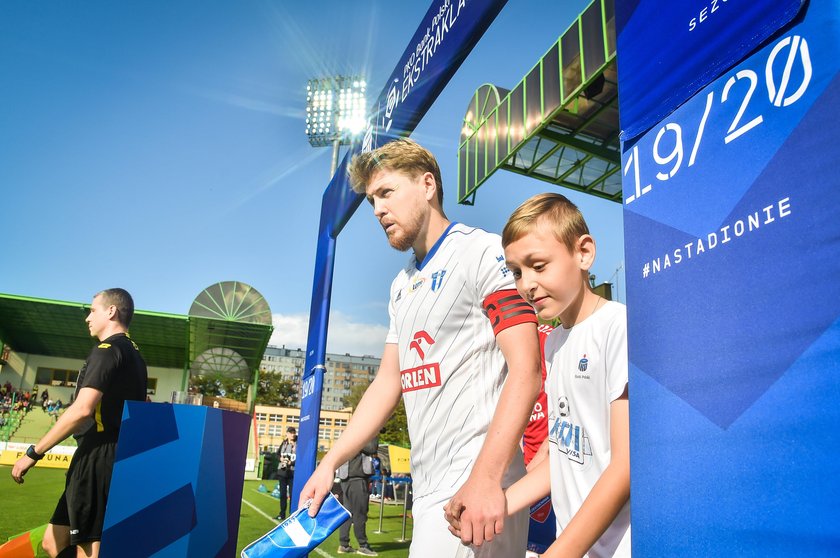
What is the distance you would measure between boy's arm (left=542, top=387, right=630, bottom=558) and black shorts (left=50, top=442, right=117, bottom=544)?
3580mm

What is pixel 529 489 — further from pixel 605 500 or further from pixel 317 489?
pixel 317 489

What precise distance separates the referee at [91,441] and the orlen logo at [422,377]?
9.01 feet

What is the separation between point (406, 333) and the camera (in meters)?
2.21

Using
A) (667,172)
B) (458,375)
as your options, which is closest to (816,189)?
(667,172)

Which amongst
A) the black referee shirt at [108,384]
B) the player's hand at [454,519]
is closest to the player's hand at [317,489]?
the player's hand at [454,519]

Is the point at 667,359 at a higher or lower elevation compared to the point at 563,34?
lower

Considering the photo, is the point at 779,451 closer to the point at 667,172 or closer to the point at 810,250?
the point at 810,250

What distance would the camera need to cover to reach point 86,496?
12.6 feet

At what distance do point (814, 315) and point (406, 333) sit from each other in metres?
1.45

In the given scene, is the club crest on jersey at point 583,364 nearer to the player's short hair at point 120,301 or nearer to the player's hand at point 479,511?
the player's hand at point 479,511

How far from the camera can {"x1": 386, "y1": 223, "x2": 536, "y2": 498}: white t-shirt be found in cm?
189

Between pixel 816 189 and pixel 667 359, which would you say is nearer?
pixel 816 189

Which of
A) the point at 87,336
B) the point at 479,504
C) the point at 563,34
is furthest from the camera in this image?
the point at 87,336

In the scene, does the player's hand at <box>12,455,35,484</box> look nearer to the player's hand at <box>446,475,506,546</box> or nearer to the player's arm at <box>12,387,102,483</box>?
the player's arm at <box>12,387,102,483</box>
